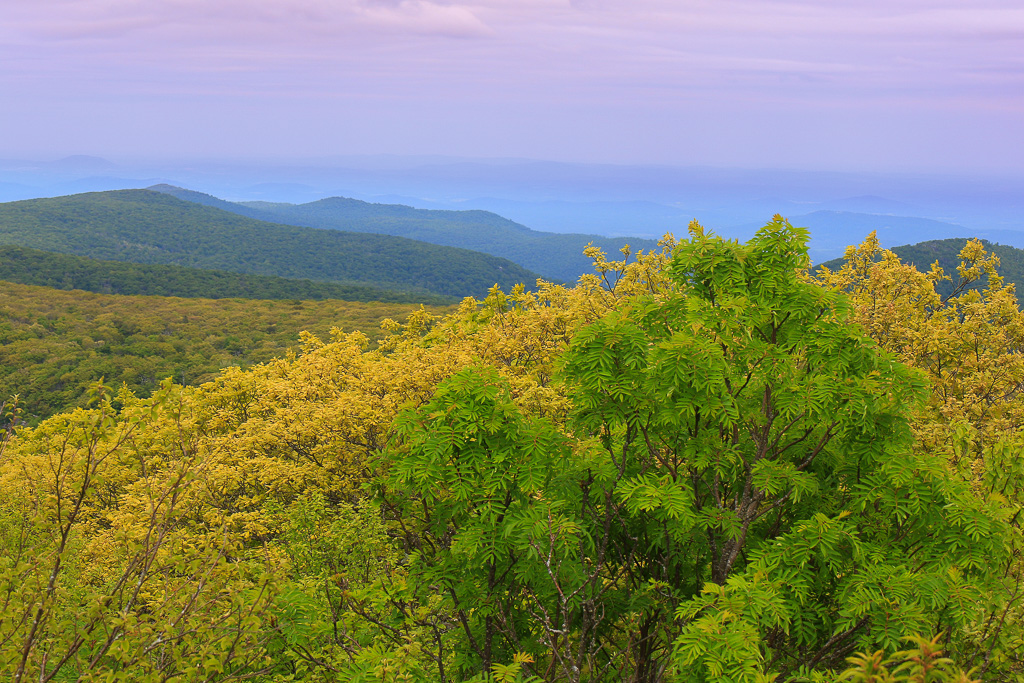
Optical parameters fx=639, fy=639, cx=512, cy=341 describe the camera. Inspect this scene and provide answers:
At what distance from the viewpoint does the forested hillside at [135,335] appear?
89.5 m

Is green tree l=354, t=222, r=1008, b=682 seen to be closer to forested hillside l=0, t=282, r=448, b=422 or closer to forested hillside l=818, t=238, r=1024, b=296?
forested hillside l=0, t=282, r=448, b=422

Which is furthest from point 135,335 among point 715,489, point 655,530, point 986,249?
point 986,249

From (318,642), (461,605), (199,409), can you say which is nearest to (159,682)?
(461,605)

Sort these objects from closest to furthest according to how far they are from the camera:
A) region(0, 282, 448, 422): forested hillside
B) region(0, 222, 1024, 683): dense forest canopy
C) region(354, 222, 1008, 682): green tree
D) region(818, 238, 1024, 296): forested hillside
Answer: region(0, 222, 1024, 683): dense forest canopy
region(354, 222, 1008, 682): green tree
region(0, 282, 448, 422): forested hillside
region(818, 238, 1024, 296): forested hillside

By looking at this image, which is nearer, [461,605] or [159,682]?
[159,682]

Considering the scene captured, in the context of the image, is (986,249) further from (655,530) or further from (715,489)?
(655,530)

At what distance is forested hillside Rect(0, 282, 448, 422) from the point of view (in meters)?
89.5

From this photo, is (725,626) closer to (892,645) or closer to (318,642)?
(892,645)

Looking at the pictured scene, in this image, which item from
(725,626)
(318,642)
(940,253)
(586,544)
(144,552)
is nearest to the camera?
(144,552)

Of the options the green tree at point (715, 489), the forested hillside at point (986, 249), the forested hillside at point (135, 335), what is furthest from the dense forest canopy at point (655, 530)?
the forested hillside at point (986, 249)

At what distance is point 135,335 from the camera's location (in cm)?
12475

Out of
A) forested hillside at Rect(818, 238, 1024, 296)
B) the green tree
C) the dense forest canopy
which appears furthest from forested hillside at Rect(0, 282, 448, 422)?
forested hillside at Rect(818, 238, 1024, 296)

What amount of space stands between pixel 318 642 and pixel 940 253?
756 feet

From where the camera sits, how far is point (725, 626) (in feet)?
22.8
